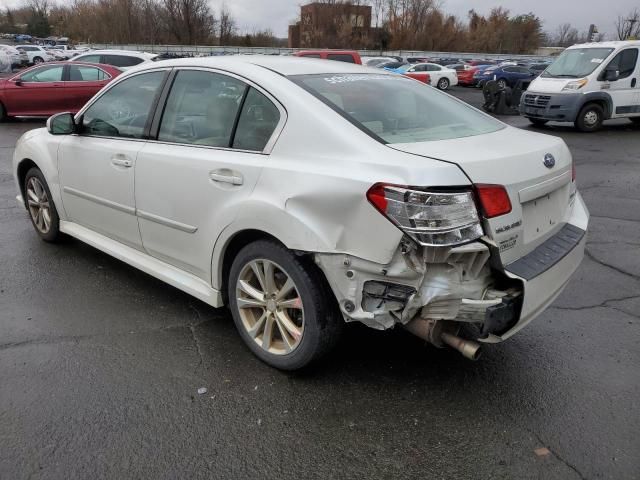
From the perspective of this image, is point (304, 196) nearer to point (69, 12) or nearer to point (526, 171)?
point (526, 171)

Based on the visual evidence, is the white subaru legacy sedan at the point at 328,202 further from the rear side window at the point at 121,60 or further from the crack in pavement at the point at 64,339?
the rear side window at the point at 121,60

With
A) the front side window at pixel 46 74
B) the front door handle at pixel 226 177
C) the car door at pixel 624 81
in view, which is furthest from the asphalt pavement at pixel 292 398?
the car door at pixel 624 81

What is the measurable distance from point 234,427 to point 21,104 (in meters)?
13.9

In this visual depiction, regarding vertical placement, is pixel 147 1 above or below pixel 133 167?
above

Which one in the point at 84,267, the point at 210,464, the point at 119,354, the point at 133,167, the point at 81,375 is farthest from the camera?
the point at 84,267

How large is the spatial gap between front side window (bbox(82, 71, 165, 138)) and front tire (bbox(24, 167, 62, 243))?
3.00ft

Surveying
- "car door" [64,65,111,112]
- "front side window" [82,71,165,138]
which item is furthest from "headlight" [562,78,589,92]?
"front side window" [82,71,165,138]

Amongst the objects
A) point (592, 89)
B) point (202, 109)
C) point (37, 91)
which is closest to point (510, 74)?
point (592, 89)

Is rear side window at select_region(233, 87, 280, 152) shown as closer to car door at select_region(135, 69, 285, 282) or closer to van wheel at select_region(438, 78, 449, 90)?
car door at select_region(135, 69, 285, 282)

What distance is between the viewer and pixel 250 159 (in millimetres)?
2928

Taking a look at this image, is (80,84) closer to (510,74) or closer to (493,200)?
(493,200)

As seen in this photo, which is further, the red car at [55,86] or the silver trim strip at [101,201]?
the red car at [55,86]

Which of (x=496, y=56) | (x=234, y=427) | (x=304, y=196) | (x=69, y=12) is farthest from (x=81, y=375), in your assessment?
(x=69, y=12)

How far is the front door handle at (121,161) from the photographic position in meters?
3.65
